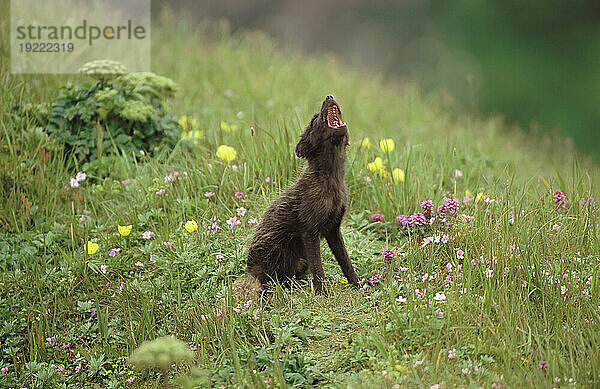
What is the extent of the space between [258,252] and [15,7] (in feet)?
18.1

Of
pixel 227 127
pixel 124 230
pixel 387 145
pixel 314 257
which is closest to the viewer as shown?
pixel 314 257

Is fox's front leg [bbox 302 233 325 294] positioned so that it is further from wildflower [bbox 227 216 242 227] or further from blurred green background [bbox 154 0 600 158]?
blurred green background [bbox 154 0 600 158]

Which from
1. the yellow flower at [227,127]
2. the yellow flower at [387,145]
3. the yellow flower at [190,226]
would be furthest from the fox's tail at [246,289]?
the yellow flower at [227,127]

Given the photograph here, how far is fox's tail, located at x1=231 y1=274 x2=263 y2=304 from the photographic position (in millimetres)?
4320

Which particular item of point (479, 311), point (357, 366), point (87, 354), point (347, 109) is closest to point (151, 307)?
point (87, 354)

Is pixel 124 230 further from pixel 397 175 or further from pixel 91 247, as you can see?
pixel 397 175

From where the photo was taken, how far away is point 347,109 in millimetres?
8531

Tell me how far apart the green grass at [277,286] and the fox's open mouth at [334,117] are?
41.0 inches

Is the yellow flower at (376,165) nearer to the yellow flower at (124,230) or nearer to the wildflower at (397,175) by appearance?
the wildflower at (397,175)

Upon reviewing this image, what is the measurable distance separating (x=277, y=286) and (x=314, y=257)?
32cm

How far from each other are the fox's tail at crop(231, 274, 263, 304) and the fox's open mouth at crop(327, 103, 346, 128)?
117 centimetres

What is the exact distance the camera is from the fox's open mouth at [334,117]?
4.09 meters

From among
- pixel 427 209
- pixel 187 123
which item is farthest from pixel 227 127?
pixel 427 209

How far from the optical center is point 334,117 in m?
4.12
